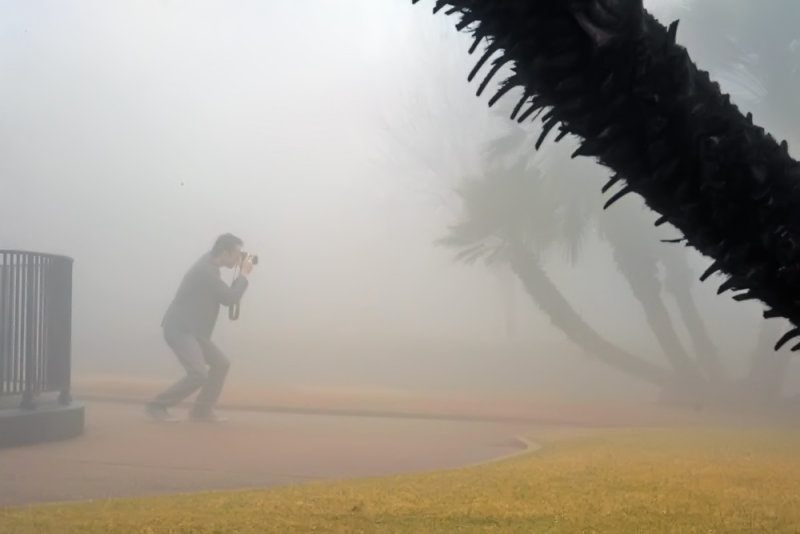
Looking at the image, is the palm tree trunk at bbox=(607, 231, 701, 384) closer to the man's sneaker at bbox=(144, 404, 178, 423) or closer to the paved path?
the paved path

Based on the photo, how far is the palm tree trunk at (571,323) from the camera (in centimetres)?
541

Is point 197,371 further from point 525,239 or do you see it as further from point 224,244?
point 525,239

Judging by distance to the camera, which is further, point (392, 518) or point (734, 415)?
point (734, 415)

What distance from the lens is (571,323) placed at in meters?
5.40

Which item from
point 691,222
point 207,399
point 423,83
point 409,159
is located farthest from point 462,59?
point 691,222

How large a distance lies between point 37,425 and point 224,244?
1.21m

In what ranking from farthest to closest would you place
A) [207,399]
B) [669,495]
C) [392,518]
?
[207,399], [669,495], [392,518]

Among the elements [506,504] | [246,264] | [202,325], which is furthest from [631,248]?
[506,504]

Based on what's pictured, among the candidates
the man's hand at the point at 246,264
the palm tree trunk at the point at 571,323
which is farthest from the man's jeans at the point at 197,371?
the palm tree trunk at the point at 571,323

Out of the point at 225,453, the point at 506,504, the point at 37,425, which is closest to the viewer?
the point at 506,504

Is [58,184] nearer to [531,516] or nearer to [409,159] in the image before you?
[409,159]

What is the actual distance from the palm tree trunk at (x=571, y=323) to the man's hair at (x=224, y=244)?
1805 millimetres

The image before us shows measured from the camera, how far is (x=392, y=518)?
9.51 feet

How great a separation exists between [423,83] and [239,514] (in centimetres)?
331
